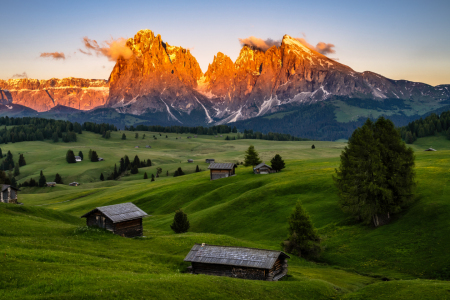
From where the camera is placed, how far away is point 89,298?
2123 centimetres

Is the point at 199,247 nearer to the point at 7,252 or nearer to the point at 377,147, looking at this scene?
the point at 7,252

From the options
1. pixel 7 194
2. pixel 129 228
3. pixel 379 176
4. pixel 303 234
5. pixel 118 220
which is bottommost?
pixel 7 194

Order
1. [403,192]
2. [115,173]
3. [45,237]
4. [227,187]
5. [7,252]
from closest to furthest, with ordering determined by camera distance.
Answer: [7,252]
[45,237]
[403,192]
[227,187]
[115,173]

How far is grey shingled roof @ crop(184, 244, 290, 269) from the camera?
34844 millimetres

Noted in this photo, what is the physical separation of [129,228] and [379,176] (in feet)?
128

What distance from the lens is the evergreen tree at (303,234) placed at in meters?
47.5

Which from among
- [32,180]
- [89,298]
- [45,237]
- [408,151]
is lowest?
[32,180]

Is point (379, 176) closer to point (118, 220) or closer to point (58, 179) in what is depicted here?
point (118, 220)

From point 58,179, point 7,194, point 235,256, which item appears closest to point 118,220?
point 235,256

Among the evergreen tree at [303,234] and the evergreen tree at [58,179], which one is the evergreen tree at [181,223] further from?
the evergreen tree at [58,179]

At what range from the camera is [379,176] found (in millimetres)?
51562

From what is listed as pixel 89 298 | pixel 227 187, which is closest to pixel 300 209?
pixel 89 298

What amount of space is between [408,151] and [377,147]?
5.22 metres

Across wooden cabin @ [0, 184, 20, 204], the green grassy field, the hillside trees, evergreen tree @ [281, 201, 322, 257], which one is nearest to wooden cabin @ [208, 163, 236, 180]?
the green grassy field
